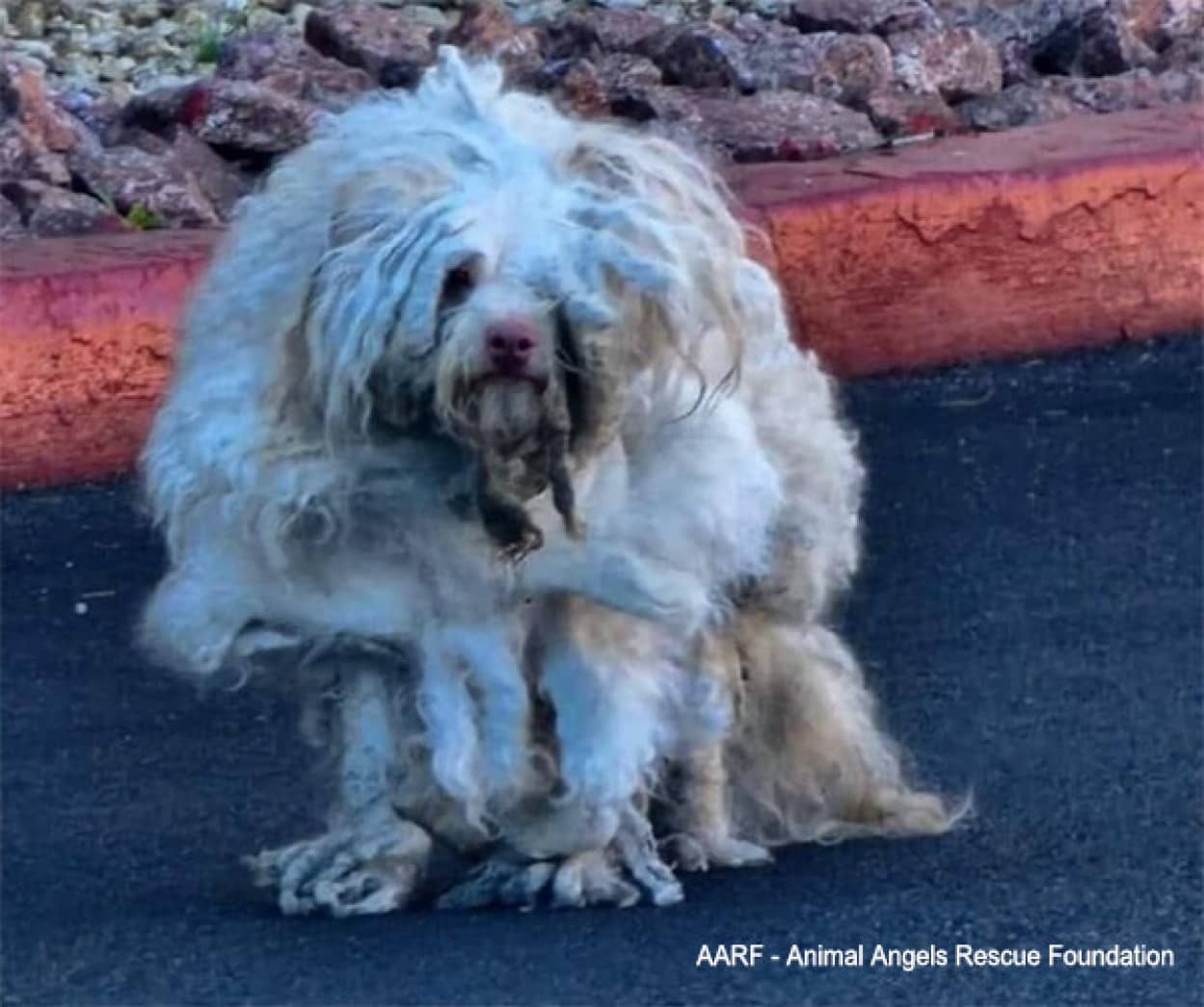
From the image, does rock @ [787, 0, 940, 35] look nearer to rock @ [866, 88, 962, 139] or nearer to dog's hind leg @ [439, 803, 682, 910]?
rock @ [866, 88, 962, 139]

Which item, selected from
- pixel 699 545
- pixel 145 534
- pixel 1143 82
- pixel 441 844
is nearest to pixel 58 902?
pixel 441 844

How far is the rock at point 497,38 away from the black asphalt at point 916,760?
4.84ft

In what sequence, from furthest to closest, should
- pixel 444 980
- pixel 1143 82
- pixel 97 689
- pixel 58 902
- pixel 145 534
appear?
pixel 1143 82, pixel 145 534, pixel 97 689, pixel 58 902, pixel 444 980

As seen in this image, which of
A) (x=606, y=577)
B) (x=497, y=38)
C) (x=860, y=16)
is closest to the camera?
(x=606, y=577)

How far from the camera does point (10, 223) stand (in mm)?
8898

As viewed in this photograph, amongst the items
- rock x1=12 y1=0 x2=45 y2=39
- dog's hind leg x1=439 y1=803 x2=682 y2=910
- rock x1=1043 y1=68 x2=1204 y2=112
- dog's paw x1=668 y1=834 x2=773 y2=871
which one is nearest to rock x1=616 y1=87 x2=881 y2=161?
rock x1=1043 y1=68 x2=1204 y2=112

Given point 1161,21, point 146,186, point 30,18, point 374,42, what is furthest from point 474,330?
point 1161,21

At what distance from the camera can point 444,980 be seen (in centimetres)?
523

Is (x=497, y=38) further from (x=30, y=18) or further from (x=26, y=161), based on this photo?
(x=26, y=161)

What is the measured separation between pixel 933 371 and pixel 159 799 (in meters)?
3.31

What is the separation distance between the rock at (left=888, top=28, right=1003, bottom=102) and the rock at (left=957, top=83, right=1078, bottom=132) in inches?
2.2

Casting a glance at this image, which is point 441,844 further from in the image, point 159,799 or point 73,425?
point 73,425

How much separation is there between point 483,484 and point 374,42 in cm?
509

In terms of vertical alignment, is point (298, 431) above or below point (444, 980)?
above
